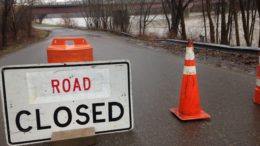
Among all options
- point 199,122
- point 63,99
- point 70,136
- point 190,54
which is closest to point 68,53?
point 63,99

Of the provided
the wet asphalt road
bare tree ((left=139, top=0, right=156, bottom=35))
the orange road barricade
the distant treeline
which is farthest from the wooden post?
bare tree ((left=139, top=0, right=156, bottom=35))

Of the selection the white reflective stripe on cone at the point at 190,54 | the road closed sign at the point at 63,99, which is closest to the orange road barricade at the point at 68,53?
the road closed sign at the point at 63,99

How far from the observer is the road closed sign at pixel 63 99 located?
8.76 ft

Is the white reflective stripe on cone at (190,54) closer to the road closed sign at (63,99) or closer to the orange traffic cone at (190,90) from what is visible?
the orange traffic cone at (190,90)

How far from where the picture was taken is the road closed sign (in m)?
2.67

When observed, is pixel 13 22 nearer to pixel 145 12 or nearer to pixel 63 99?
pixel 145 12

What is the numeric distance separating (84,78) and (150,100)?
2.51 m

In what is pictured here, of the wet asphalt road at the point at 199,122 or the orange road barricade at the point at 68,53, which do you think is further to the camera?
the orange road barricade at the point at 68,53

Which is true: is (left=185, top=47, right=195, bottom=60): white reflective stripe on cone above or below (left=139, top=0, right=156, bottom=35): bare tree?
below

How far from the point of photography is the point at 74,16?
93.6 meters

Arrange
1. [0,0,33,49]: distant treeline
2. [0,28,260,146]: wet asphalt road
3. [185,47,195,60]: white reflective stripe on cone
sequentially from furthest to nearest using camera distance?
[0,0,33,49]: distant treeline, [185,47,195,60]: white reflective stripe on cone, [0,28,260,146]: wet asphalt road

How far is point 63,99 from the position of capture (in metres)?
2.79

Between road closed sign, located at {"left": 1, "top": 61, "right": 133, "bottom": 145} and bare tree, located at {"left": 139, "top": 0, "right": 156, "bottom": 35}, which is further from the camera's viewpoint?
bare tree, located at {"left": 139, "top": 0, "right": 156, "bottom": 35}

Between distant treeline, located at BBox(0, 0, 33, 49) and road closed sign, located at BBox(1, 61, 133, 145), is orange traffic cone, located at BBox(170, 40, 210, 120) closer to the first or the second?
road closed sign, located at BBox(1, 61, 133, 145)
